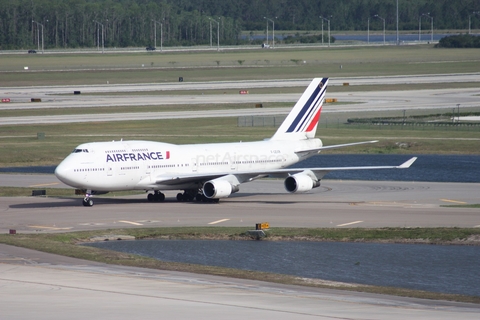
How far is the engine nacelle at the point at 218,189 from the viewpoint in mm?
58344

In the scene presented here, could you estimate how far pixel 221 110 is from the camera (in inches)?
5054

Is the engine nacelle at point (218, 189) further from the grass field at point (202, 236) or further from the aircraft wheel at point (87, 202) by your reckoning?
the grass field at point (202, 236)

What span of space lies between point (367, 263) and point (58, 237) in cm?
1602

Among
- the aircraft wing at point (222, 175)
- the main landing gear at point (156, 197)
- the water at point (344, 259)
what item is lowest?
the water at point (344, 259)

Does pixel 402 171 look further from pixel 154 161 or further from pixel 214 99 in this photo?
pixel 214 99

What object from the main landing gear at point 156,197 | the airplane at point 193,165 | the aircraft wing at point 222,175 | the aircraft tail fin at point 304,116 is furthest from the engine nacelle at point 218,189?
the aircraft tail fin at point 304,116

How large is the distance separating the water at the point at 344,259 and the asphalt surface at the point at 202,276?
185 inches

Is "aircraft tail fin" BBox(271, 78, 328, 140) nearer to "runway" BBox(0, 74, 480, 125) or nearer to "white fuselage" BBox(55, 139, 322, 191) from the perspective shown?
"white fuselage" BBox(55, 139, 322, 191)

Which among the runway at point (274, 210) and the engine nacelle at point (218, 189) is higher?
the engine nacelle at point (218, 189)

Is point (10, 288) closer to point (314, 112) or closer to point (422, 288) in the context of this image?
point (422, 288)

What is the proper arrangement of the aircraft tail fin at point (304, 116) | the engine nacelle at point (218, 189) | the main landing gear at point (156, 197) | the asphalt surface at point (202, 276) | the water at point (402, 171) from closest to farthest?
the asphalt surface at point (202, 276), the engine nacelle at point (218, 189), the main landing gear at point (156, 197), the aircraft tail fin at point (304, 116), the water at point (402, 171)

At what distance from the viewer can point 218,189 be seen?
58281mm

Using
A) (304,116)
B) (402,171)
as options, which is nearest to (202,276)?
(304,116)

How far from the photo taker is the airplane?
183ft
